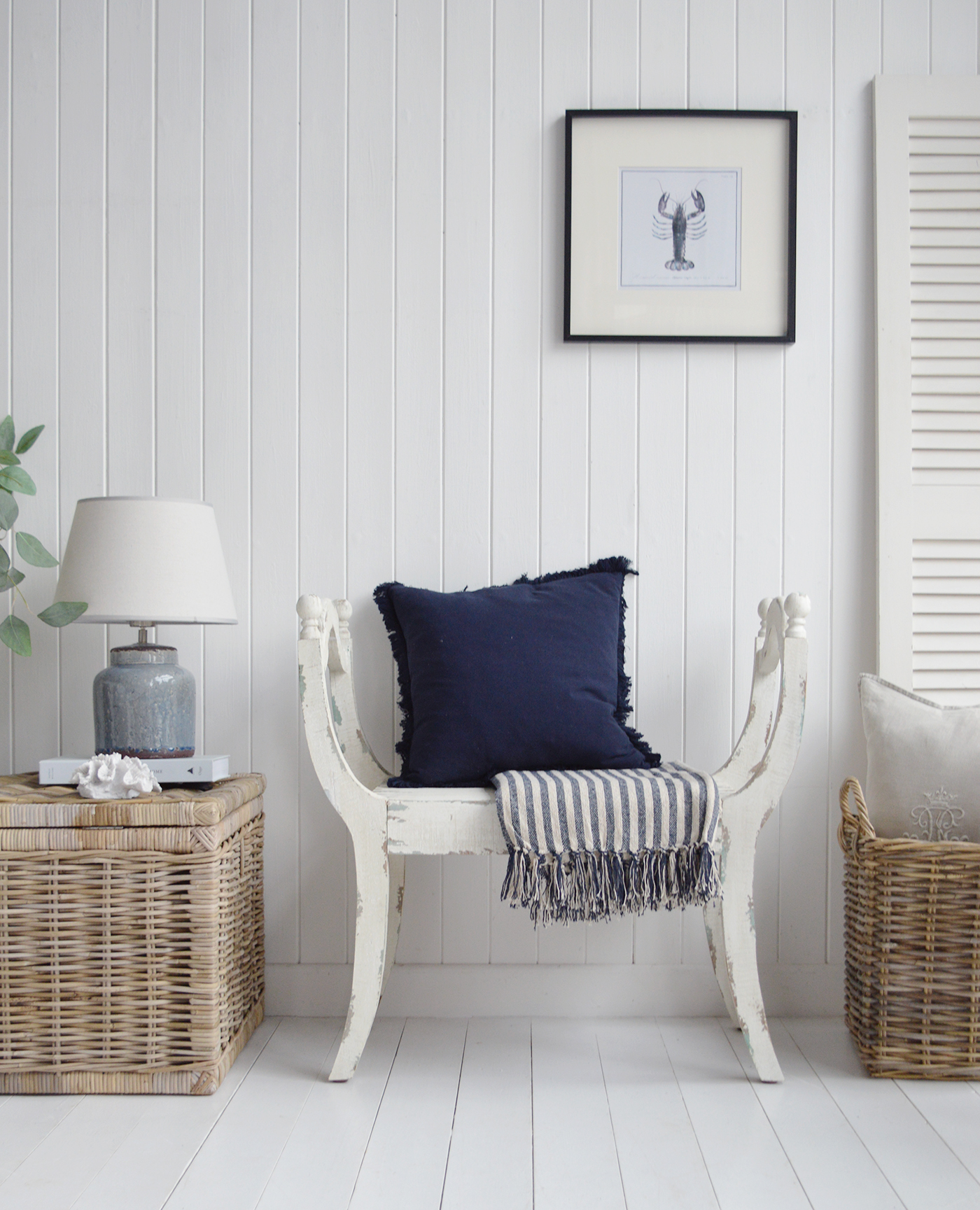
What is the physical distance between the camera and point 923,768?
169cm

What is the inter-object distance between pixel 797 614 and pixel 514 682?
1.56 feet

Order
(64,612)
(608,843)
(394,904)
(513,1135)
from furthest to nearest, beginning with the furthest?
(394,904), (64,612), (608,843), (513,1135)

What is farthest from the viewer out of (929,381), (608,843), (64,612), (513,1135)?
(929,381)

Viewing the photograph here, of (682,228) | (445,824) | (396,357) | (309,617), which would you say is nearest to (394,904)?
(445,824)

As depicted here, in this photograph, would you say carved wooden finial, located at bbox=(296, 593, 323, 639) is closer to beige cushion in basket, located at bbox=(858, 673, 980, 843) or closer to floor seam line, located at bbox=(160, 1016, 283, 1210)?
floor seam line, located at bbox=(160, 1016, 283, 1210)

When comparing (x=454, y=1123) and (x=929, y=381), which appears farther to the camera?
(x=929, y=381)

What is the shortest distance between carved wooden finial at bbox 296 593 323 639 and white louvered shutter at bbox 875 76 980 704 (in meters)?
1.10

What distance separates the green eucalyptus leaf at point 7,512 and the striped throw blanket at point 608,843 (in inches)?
38.5

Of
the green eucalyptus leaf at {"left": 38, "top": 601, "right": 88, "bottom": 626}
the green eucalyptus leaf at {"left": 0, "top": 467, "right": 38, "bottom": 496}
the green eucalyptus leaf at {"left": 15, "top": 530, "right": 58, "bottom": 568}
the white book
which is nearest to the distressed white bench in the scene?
the white book

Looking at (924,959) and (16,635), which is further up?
(16,635)

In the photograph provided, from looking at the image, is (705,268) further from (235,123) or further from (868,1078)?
(868,1078)

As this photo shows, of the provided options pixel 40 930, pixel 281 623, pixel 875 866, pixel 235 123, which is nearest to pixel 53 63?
pixel 235 123

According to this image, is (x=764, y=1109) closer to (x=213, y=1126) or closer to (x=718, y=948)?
(x=718, y=948)

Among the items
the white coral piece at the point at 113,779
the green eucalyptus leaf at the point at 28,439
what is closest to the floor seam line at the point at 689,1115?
the white coral piece at the point at 113,779
